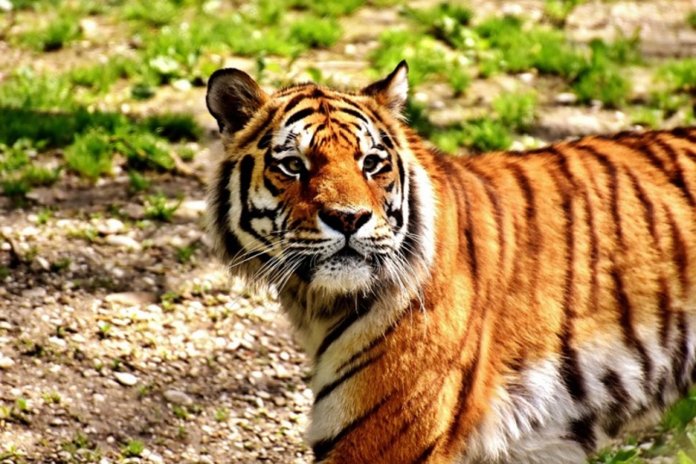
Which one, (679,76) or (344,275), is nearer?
(344,275)

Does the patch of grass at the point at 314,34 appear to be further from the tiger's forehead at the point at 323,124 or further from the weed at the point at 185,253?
the tiger's forehead at the point at 323,124

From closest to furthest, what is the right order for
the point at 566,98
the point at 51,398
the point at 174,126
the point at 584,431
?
1. the point at 584,431
2. the point at 51,398
3. the point at 174,126
4. the point at 566,98

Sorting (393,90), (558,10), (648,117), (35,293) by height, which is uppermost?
(393,90)

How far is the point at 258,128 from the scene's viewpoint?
321 cm

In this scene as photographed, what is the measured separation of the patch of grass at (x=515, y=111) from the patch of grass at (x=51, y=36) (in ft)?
7.52

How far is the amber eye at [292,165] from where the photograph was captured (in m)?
3.04

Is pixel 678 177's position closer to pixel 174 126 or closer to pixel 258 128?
pixel 258 128

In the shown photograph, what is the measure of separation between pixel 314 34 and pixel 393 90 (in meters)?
3.01

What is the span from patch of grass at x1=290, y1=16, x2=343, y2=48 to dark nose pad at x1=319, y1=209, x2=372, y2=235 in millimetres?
3452

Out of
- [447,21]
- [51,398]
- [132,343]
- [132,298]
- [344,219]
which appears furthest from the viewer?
[447,21]

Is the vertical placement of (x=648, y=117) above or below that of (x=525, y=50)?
below

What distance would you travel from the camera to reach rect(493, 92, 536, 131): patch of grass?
18.4 feet

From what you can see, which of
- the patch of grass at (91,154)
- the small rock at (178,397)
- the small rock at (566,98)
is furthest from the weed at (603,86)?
the small rock at (178,397)

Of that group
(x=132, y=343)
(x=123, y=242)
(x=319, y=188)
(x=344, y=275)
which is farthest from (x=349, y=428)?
(x=123, y=242)
